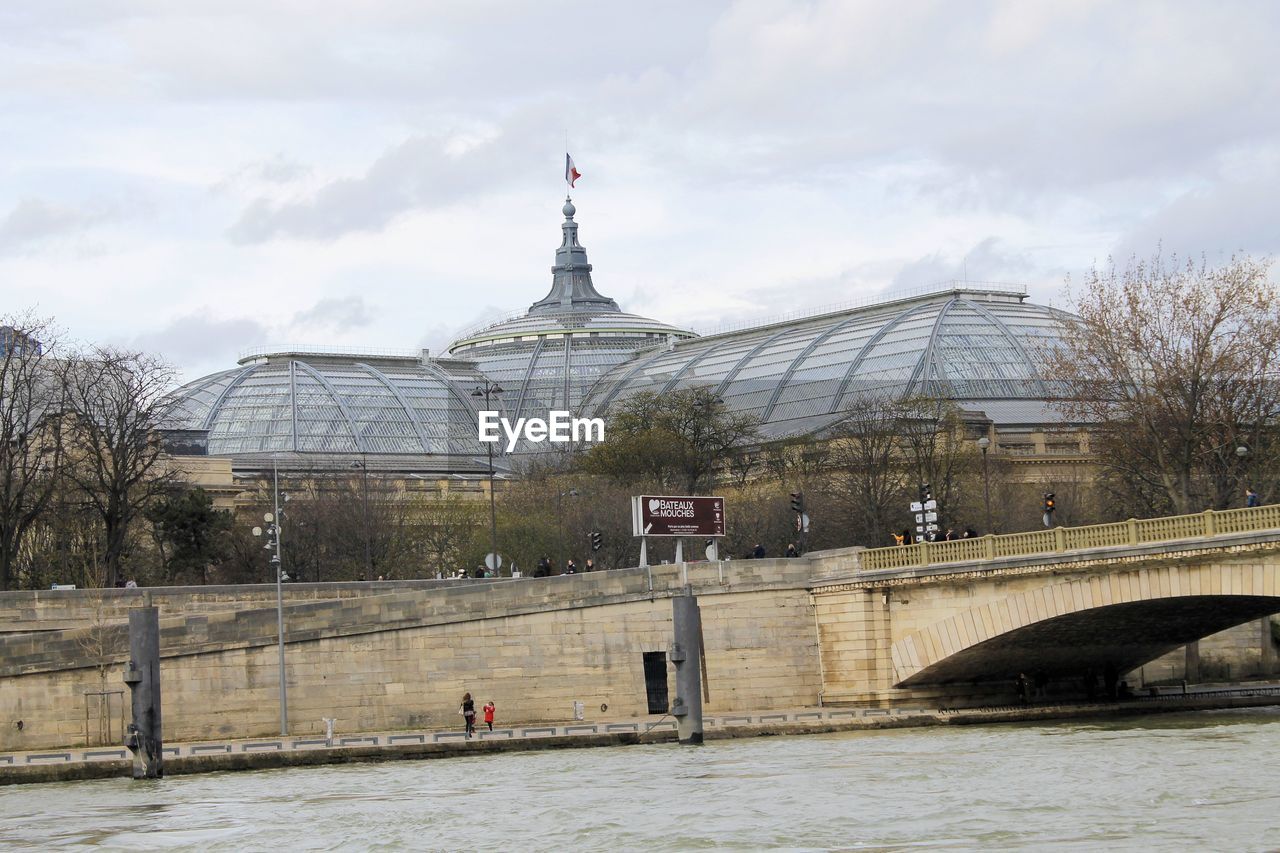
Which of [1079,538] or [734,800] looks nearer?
[734,800]

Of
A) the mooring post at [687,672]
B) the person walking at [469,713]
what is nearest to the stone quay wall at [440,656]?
the person walking at [469,713]

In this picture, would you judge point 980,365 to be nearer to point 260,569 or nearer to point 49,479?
point 260,569

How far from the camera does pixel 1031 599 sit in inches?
2376

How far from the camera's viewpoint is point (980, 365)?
129 meters

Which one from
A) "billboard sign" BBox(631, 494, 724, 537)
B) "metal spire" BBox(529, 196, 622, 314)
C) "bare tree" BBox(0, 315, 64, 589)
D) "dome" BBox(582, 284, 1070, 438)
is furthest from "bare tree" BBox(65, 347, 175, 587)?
"metal spire" BBox(529, 196, 622, 314)

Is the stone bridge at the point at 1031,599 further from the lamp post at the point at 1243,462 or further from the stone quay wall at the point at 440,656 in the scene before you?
the lamp post at the point at 1243,462

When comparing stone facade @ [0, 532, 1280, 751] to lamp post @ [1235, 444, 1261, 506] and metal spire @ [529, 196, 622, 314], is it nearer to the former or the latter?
lamp post @ [1235, 444, 1261, 506]

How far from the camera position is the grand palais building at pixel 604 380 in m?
127

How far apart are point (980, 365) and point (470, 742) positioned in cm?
7710

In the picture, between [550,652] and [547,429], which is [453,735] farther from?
[547,429]

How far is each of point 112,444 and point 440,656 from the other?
2251cm

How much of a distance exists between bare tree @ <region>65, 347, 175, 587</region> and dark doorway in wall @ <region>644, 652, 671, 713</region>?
22344mm

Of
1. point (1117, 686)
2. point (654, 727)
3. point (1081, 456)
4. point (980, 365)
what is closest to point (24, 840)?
point (654, 727)

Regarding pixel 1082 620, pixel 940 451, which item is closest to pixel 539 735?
pixel 1082 620
